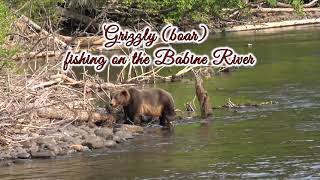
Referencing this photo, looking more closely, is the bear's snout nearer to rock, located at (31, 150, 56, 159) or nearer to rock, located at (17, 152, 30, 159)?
rock, located at (31, 150, 56, 159)

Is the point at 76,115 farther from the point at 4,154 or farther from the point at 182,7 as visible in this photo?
the point at 182,7

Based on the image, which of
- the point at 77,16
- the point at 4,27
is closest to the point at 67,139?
the point at 4,27

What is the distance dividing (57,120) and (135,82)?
7.84 metres

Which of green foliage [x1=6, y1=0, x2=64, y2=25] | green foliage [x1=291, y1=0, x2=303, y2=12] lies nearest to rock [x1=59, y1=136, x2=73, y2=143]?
green foliage [x1=6, y1=0, x2=64, y2=25]

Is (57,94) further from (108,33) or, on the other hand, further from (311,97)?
(108,33)

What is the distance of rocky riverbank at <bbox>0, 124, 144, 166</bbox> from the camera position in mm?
16156

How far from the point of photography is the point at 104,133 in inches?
695

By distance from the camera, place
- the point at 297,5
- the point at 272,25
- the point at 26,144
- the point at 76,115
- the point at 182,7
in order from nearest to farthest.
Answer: the point at 26,144 < the point at 76,115 < the point at 182,7 < the point at 297,5 < the point at 272,25

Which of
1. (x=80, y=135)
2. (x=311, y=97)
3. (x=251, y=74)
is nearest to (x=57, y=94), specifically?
(x=80, y=135)

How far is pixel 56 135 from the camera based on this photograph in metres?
17.3

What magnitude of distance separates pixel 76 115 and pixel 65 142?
6.56 feet

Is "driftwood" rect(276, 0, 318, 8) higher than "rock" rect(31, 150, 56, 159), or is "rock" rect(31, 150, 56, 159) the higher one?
"driftwood" rect(276, 0, 318, 8)

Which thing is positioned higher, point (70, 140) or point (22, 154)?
point (70, 140)

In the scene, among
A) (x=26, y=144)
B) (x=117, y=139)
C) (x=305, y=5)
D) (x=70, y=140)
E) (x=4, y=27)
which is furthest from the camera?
(x=305, y=5)
